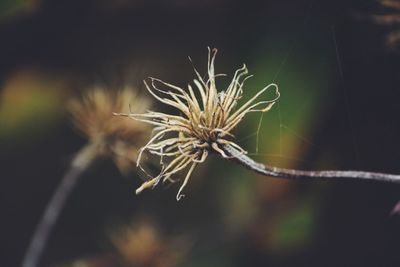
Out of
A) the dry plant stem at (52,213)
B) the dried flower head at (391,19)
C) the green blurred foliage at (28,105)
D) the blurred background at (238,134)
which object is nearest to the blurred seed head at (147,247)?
the blurred background at (238,134)

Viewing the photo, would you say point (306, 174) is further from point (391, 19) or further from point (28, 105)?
point (28, 105)

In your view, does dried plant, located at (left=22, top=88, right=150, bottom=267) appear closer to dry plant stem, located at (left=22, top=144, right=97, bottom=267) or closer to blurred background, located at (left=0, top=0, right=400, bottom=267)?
dry plant stem, located at (left=22, top=144, right=97, bottom=267)

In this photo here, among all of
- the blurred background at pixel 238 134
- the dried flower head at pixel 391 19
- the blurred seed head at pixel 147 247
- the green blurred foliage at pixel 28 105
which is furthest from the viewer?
the green blurred foliage at pixel 28 105

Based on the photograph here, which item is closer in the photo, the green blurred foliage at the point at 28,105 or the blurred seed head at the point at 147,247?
Answer: the blurred seed head at the point at 147,247

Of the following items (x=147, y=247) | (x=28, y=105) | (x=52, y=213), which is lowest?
(x=147, y=247)

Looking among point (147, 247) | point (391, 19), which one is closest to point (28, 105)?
point (147, 247)

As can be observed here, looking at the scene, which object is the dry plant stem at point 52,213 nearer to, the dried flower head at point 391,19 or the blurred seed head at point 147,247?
the blurred seed head at point 147,247

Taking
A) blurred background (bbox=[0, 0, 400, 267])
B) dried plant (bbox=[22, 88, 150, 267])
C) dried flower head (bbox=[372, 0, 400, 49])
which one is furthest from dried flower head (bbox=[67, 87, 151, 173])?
dried flower head (bbox=[372, 0, 400, 49])

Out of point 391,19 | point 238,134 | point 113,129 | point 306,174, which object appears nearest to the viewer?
point 306,174
